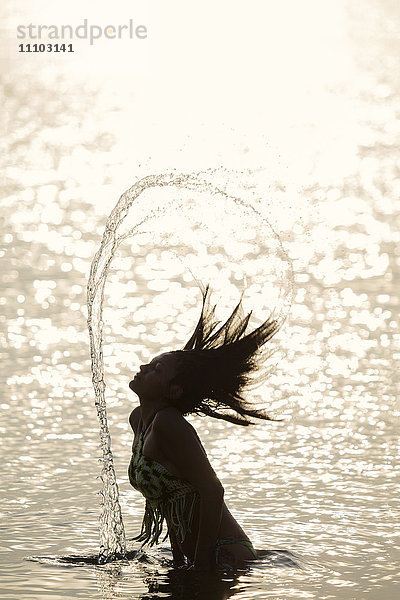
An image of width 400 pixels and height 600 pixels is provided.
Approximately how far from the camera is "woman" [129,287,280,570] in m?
6.35

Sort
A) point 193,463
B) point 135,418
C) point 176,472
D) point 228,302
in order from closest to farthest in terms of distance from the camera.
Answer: point 193,463 < point 176,472 < point 135,418 < point 228,302

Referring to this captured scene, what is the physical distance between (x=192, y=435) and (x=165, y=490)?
36cm

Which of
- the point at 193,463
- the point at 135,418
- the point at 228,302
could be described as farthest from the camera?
the point at 228,302

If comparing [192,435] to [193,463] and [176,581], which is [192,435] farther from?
[176,581]

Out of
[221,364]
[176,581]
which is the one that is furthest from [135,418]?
[176,581]

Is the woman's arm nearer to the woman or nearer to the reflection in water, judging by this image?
the woman

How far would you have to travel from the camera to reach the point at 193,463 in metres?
6.34

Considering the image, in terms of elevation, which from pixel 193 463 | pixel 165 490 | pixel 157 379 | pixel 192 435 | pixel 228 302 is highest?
pixel 228 302

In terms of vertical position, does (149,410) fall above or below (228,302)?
below

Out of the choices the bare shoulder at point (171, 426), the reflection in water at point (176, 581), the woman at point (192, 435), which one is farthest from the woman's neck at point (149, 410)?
the reflection in water at point (176, 581)

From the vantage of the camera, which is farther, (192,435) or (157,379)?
A: (157,379)

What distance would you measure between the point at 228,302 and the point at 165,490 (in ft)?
24.0

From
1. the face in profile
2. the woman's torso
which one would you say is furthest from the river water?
the face in profile

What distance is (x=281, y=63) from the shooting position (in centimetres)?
2820
